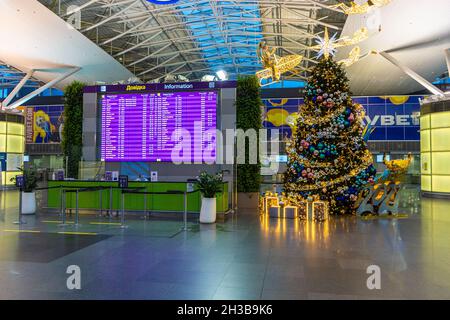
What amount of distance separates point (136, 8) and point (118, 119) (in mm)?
12227

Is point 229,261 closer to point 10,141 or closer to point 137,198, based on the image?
point 137,198

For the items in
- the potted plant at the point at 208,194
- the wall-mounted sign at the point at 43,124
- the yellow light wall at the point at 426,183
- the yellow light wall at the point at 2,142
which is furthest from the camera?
the wall-mounted sign at the point at 43,124

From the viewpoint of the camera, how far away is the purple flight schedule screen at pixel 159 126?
10.0 meters

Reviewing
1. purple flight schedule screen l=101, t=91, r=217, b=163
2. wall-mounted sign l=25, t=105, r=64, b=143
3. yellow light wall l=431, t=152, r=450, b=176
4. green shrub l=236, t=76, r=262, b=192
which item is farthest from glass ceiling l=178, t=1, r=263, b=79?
wall-mounted sign l=25, t=105, r=64, b=143

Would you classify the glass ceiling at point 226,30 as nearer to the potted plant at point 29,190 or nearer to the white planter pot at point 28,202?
the potted plant at point 29,190

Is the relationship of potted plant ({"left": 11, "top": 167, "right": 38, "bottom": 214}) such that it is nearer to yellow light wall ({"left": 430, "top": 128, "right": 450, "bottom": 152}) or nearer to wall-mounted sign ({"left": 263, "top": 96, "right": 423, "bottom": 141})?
yellow light wall ({"left": 430, "top": 128, "right": 450, "bottom": 152})

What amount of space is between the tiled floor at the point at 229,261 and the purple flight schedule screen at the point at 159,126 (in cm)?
289

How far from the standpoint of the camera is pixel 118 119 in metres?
10.5

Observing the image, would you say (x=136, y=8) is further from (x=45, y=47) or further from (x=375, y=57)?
(x=375, y=57)

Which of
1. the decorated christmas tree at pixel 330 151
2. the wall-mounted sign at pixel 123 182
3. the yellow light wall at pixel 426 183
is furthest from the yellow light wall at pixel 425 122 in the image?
the wall-mounted sign at pixel 123 182

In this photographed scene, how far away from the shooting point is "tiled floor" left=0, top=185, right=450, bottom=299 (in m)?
3.58

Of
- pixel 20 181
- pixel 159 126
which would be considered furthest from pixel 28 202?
pixel 159 126

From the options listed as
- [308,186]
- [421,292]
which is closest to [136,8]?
[308,186]

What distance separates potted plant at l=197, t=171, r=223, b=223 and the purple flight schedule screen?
195cm
